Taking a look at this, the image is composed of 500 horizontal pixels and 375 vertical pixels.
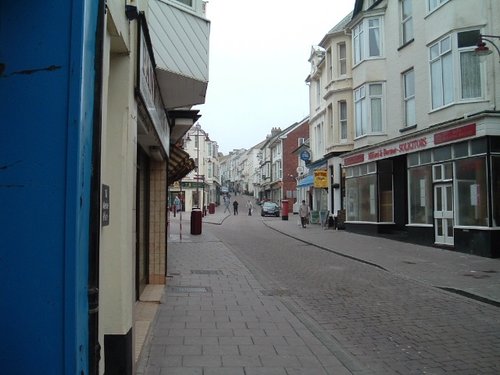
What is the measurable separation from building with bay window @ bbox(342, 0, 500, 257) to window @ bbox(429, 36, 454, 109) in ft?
0.12

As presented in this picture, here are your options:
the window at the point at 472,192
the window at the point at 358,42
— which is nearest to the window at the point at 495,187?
the window at the point at 472,192

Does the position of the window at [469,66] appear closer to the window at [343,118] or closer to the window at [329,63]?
the window at [343,118]

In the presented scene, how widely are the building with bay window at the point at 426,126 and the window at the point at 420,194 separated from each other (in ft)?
0.13

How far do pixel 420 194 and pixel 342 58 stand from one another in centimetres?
1221

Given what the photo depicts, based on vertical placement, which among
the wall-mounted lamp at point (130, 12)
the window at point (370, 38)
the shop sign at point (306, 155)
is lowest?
the wall-mounted lamp at point (130, 12)

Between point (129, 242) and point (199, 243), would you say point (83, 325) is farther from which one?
point (199, 243)

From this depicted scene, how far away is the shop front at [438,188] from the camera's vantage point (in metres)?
15.0

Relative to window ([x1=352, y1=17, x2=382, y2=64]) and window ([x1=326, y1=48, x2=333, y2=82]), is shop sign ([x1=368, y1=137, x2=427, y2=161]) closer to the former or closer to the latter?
window ([x1=352, y1=17, x2=382, y2=64])

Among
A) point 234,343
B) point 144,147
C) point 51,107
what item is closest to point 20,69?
point 51,107

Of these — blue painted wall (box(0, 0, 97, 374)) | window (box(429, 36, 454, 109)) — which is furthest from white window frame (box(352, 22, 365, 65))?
blue painted wall (box(0, 0, 97, 374))

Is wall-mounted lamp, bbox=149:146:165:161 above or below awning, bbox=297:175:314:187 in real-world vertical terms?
below

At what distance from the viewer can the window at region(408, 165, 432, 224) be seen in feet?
60.7

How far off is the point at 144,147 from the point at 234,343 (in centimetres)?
358

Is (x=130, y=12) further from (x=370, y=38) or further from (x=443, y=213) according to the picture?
(x=370, y=38)
